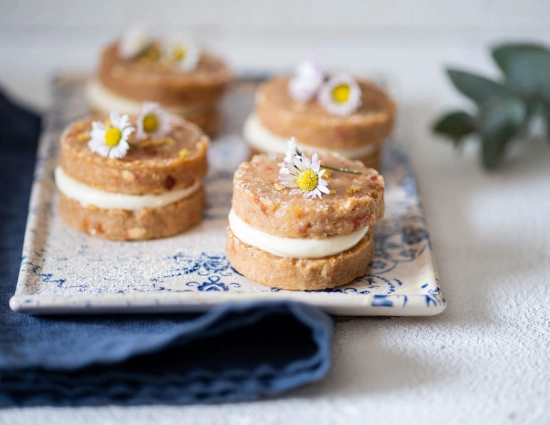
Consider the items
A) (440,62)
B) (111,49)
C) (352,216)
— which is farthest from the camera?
(440,62)

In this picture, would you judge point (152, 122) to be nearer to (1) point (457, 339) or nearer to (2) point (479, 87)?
(1) point (457, 339)

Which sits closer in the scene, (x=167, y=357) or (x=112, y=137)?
(x=167, y=357)

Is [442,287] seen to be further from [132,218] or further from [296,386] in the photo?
[132,218]

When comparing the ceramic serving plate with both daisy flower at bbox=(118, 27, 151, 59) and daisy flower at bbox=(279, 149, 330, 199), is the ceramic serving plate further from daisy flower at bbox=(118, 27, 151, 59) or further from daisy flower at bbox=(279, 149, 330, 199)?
daisy flower at bbox=(118, 27, 151, 59)

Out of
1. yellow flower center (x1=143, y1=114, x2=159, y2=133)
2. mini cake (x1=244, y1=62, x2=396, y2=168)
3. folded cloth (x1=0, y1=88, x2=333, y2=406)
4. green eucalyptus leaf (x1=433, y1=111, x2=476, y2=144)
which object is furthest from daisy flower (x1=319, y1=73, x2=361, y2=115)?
folded cloth (x1=0, y1=88, x2=333, y2=406)

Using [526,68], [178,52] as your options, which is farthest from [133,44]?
[526,68]

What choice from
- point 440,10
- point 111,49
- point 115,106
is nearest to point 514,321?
point 115,106

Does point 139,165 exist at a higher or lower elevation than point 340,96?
lower
